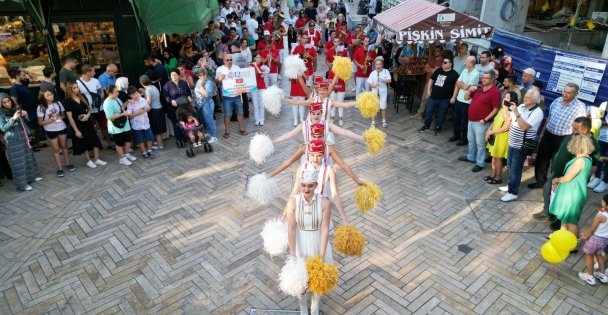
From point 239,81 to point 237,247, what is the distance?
4.69 meters

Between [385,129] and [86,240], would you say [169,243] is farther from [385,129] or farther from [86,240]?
[385,129]

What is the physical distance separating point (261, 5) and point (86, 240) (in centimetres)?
1841

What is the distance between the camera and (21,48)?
9.95 metres

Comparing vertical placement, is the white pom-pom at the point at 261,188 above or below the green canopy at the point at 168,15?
below

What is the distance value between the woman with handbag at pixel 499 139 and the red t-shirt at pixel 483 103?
34 centimetres

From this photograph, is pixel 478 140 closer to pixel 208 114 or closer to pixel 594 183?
pixel 594 183

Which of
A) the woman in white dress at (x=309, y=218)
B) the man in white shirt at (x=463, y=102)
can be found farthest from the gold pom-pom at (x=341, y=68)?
the woman in white dress at (x=309, y=218)

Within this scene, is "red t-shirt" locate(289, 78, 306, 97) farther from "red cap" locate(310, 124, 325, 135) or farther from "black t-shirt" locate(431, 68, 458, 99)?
"red cap" locate(310, 124, 325, 135)

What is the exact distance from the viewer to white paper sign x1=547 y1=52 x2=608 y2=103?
773cm

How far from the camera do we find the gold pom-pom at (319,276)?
12.3ft

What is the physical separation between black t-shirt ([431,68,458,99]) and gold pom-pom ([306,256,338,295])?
684 cm

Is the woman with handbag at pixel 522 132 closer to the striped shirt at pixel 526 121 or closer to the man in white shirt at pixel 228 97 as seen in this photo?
the striped shirt at pixel 526 121

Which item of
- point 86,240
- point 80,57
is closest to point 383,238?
point 86,240

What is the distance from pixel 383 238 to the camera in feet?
20.6
